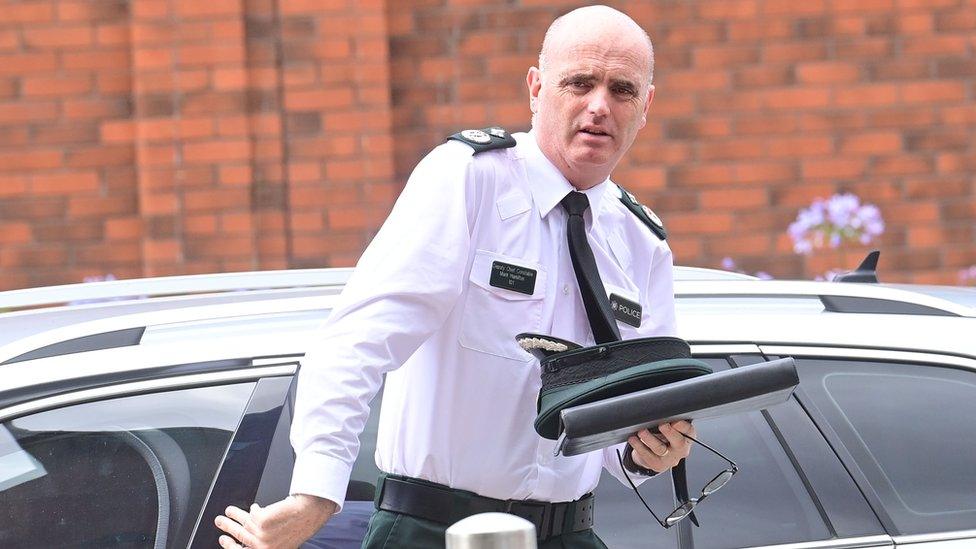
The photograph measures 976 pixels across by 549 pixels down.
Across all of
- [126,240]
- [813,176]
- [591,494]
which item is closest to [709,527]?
[591,494]

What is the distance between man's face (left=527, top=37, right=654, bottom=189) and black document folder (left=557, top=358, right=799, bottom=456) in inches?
19.5

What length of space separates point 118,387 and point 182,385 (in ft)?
0.39

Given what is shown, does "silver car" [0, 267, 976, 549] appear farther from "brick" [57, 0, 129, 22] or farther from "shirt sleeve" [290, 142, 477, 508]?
"brick" [57, 0, 129, 22]

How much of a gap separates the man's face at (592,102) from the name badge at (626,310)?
220 millimetres

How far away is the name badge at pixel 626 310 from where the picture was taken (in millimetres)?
2326

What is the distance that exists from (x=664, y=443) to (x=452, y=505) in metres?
0.37

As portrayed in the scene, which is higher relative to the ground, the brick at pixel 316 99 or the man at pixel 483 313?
the brick at pixel 316 99

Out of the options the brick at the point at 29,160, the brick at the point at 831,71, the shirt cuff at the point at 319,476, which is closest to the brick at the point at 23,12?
the brick at the point at 29,160

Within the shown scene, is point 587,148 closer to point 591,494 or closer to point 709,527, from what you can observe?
point 591,494

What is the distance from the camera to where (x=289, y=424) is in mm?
2449

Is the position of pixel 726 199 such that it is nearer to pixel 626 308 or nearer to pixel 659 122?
pixel 659 122

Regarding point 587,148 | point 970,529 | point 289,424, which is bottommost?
point 970,529

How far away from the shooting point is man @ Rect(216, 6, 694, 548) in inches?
79.3

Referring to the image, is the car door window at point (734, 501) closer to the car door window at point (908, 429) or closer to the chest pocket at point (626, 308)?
the car door window at point (908, 429)
